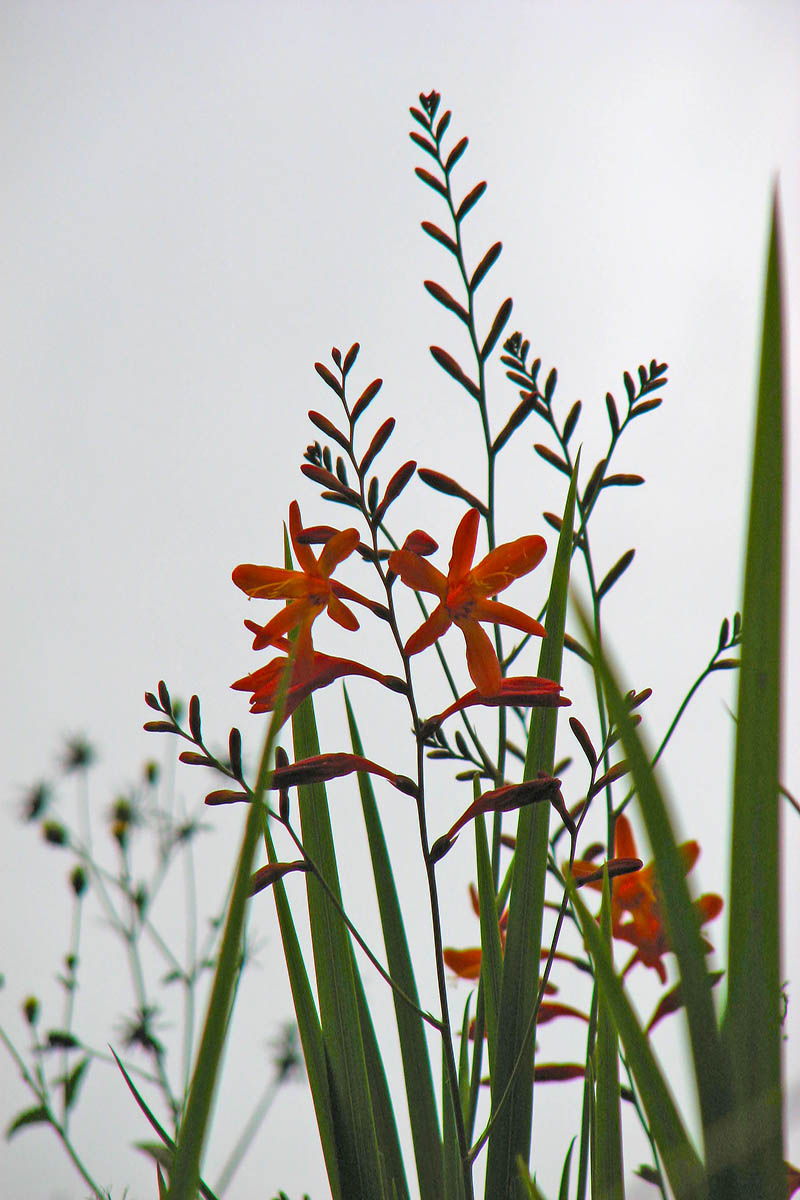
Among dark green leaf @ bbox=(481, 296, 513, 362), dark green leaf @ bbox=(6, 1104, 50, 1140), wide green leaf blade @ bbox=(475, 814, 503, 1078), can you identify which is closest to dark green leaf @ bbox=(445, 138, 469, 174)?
dark green leaf @ bbox=(481, 296, 513, 362)

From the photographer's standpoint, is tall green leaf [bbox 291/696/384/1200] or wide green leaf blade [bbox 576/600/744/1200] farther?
tall green leaf [bbox 291/696/384/1200]

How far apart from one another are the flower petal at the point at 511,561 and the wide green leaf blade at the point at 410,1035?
154 millimetres

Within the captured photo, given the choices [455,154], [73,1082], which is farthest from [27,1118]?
[455,154]

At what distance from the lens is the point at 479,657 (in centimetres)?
43

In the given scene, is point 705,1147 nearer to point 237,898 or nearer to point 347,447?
point 237,898

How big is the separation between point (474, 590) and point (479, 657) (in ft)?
0.14

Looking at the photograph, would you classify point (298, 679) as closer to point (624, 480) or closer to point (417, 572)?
point (417, 572)

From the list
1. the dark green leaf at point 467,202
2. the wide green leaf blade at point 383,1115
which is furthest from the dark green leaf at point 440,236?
the wide green leaf blade at point 383,1115

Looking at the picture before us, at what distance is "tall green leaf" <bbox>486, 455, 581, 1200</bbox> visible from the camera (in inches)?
15.4

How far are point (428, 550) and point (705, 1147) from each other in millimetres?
262

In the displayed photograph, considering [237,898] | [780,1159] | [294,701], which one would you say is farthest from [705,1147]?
[294,701]

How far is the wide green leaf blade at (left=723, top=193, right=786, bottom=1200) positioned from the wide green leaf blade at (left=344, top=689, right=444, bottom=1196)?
0.75 ft

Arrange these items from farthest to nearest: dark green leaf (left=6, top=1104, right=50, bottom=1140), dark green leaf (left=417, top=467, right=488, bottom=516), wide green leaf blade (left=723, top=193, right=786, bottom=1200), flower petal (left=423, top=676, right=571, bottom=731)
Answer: dark green leaf (left=6, top=1104, right=50, bottom=1140), dark green leaf (left=417, top=467, right=488, bottom=516), flower petal (left=423, top=676, right=571, bottom=731), wide green leaf blade (left=723, top=193, right=786, bottom=1200)

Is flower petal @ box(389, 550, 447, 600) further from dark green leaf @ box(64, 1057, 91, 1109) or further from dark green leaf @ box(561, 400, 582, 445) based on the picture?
dark green leaf @ box(64, 1057, 91, 1109)
